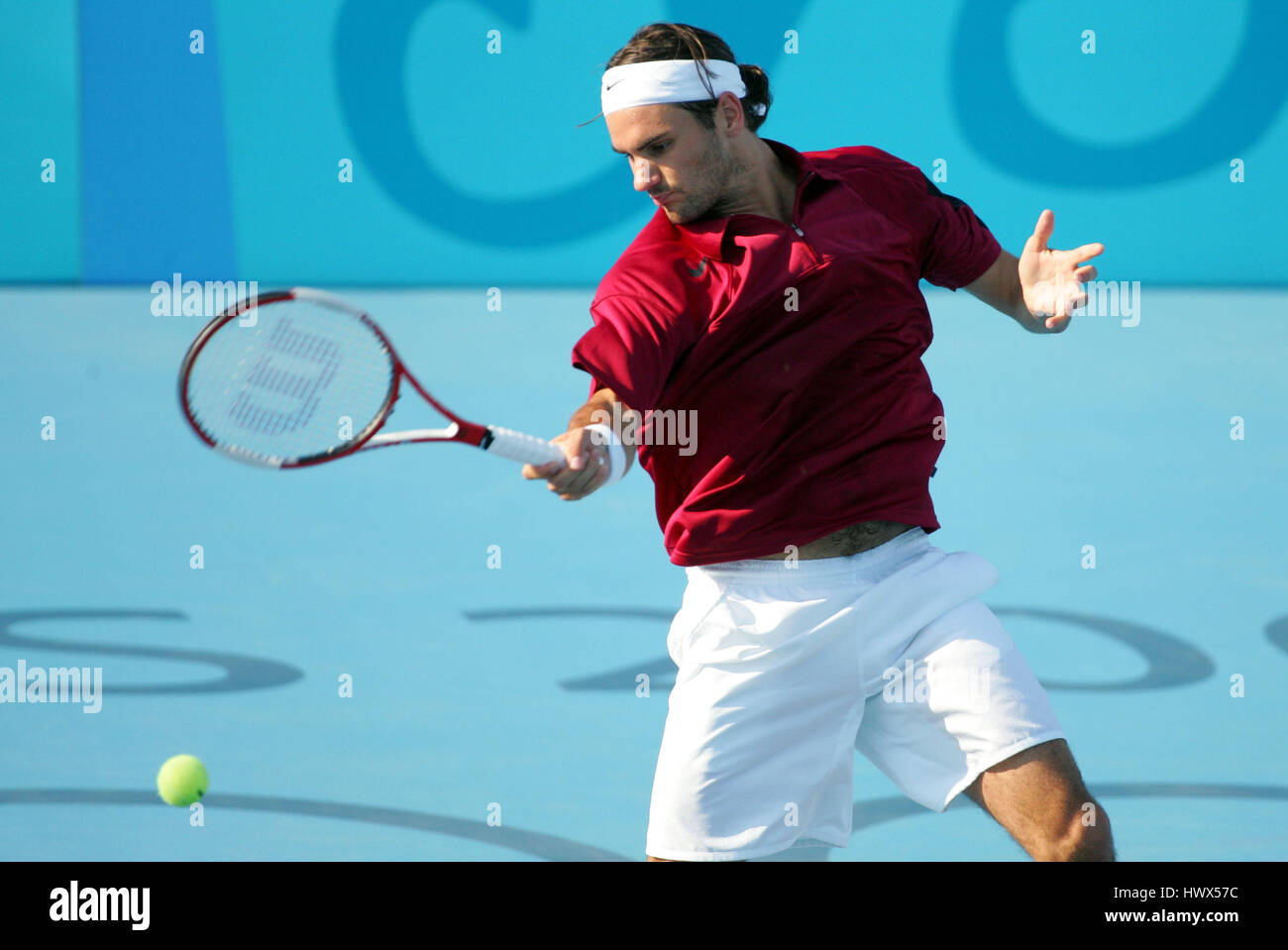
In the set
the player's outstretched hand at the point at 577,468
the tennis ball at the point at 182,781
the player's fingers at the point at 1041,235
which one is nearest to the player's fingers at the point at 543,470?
the player's outstretched hand at the point at 577,468

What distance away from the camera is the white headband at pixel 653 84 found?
355cm

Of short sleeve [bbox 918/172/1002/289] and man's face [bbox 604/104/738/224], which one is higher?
man's face [bbox 604/104/738/224]

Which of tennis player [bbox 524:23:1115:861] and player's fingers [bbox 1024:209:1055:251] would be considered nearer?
tennis player [bbox 524:23:1115:861]

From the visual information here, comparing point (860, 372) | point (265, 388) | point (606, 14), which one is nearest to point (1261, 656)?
point (860, 372)

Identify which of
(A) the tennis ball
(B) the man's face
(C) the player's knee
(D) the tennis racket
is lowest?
(A) the tennis ball

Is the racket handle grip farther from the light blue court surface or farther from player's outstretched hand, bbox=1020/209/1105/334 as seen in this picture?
the light blue court surface

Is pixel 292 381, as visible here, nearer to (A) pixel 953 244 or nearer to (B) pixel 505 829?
(A) pixel 953 244

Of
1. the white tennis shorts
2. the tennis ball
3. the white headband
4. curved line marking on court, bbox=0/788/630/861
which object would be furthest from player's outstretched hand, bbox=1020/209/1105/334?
the tennis ball

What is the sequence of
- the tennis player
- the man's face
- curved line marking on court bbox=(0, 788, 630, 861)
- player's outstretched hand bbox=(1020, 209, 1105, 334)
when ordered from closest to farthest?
the tennis player, the man's face, player's outstretched hand bbox=(1020, 209, 1105, 334), curved line marking on court bbox=(0, 788, 630, 861)

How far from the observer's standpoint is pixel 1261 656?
20.1 ft

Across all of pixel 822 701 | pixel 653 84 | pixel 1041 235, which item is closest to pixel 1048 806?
pixel 822 701

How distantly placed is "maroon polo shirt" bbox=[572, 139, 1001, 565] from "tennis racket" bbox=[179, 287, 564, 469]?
0.47m

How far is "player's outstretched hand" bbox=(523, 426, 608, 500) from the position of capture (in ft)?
10.0

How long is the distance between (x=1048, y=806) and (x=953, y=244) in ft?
4.33
